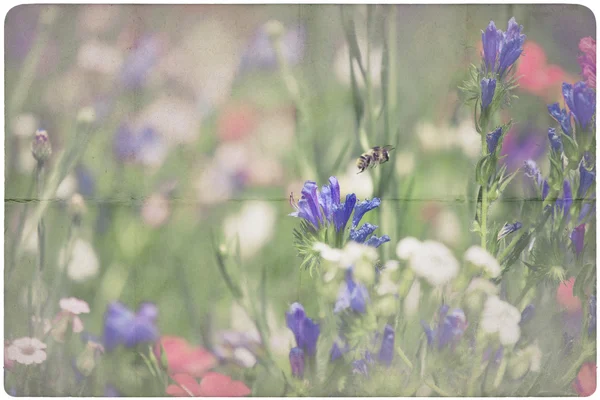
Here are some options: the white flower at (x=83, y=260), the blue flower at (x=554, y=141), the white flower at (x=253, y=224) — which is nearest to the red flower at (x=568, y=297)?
the blue flower at (x=554, y=141)

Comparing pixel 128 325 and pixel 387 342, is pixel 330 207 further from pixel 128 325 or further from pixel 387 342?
pixel 128 325

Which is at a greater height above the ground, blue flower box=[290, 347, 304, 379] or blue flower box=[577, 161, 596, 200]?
blue flower box=[577, 161, 596, 200]

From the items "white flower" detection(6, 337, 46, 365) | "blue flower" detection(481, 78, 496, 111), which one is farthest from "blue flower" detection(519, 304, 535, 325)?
"white flower" detection(6, 337, 46, 365)

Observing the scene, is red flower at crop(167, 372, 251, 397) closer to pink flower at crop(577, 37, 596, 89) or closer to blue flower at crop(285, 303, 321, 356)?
blue flower at crop(285, 303, 321, 356)

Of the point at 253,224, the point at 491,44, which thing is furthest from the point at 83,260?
the point at 491,44

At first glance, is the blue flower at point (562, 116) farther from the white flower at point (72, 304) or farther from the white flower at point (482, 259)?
the white flower at point (72, 304)

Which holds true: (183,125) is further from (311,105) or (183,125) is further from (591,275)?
(591,275)

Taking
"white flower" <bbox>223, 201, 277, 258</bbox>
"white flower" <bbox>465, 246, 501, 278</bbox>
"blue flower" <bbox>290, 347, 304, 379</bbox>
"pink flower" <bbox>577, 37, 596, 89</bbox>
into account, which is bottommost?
"blue flower" <bbox>290, 347, 304, 379</bbox>
